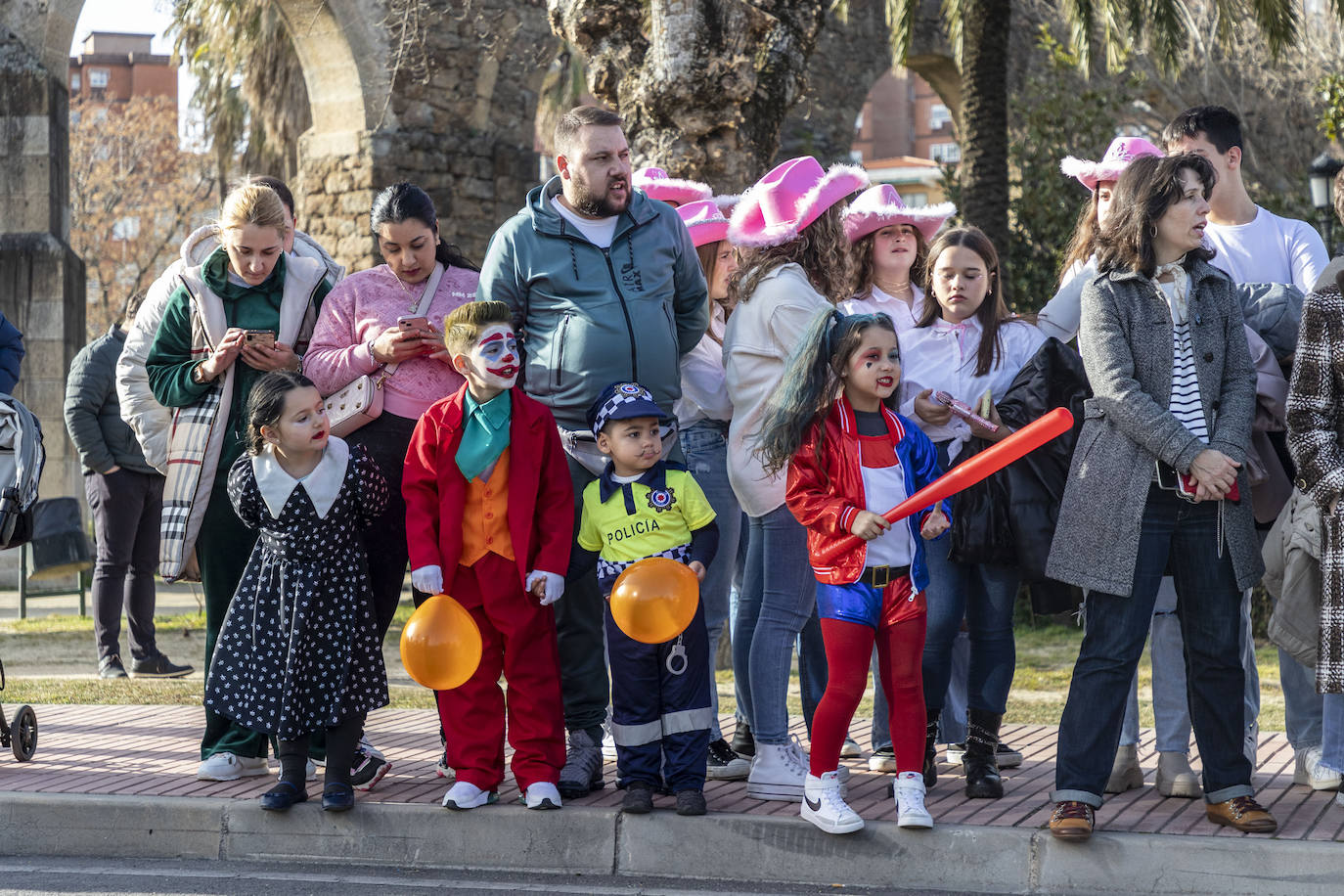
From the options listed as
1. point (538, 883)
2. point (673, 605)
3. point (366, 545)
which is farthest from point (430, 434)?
point (538, 883)

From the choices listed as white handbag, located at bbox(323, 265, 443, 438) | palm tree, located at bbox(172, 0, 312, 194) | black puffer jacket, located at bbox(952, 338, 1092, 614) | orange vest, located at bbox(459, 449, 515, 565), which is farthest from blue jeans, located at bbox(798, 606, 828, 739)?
palm tree, located at bbox(172, 0, 312, 194)

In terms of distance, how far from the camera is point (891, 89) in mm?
82812

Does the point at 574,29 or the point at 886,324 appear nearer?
the point at 886,324

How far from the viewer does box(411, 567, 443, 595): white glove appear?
4816 millimetres

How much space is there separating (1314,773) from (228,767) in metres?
3.65

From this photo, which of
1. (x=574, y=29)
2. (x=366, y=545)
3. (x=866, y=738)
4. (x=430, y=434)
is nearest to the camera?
(x=430, y=434)

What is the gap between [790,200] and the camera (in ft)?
17.3

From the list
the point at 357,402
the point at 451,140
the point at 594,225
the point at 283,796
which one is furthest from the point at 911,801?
the point at 451,140

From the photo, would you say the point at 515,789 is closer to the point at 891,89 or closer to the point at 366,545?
the point at 366,545

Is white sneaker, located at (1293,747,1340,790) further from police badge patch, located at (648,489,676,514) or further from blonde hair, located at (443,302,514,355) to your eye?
blonde hair, located at (443,302,514,355)

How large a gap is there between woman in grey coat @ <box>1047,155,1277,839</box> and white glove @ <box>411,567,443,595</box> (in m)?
1.85

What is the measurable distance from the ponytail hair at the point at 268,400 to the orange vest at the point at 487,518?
65 centimetres

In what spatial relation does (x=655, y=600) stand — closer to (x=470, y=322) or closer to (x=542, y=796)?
(x=542, y=796)

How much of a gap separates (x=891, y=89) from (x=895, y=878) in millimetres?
81524
